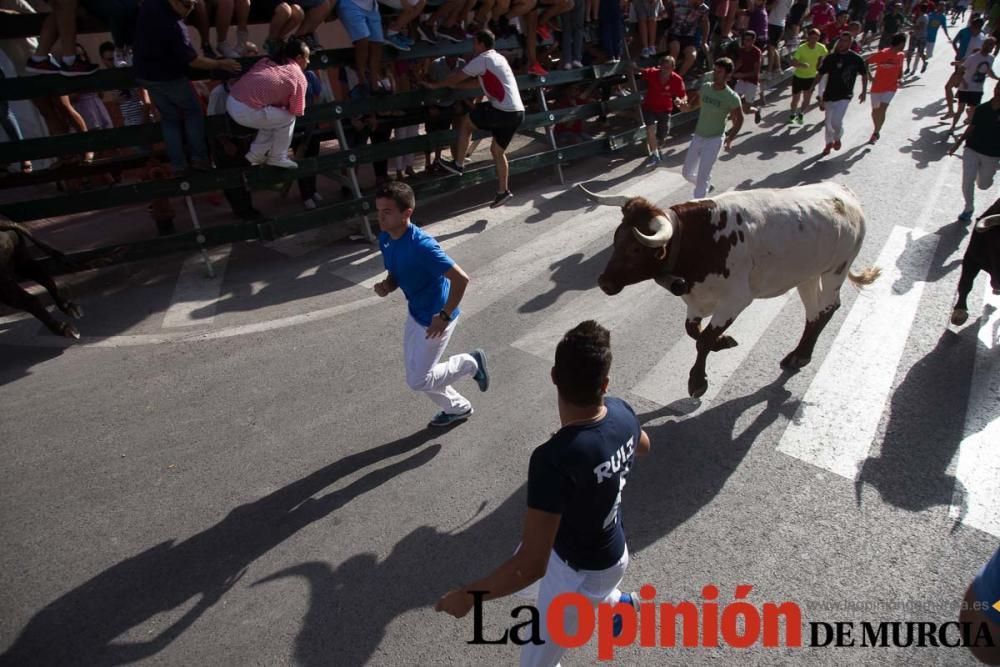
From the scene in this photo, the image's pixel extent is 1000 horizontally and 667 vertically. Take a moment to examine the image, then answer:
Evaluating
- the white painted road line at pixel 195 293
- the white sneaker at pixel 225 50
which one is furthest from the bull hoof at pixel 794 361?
the white sneaker at pixel 225 50

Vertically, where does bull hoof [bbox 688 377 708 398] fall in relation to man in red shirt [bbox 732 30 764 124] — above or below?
below

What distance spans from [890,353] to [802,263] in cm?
156

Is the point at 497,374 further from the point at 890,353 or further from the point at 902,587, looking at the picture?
the point at 890,353

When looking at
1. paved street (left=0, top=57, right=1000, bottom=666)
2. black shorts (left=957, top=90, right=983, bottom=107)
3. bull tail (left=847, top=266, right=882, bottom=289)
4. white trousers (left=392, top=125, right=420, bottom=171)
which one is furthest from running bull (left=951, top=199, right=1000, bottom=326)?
black shorts (left=957, top=90, right=983, bottom=107)

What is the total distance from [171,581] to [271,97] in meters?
5.11

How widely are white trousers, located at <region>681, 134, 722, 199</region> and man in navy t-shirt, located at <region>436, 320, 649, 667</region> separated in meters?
7.03

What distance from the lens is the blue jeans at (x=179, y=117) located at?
6449 mm

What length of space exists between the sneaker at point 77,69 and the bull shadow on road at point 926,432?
27.1ft

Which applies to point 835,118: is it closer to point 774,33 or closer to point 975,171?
point 975,171

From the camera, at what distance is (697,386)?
4926mm

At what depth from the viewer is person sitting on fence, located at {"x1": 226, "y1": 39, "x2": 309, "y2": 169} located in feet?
21.5

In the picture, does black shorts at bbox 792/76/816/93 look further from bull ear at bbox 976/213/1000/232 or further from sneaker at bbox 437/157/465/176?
bull ear at bbox 976/213/1000/232

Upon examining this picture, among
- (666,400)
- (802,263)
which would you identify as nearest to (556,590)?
(666,400)

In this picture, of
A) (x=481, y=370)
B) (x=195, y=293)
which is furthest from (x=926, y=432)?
(x=195, y=293)
